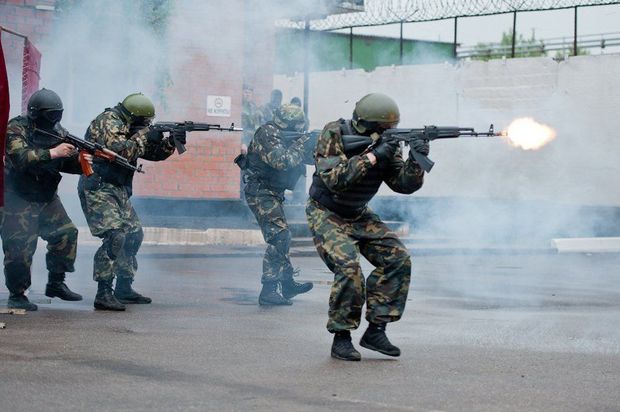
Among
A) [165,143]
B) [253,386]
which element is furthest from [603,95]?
[253,386]

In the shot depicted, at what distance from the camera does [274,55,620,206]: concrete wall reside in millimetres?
22391

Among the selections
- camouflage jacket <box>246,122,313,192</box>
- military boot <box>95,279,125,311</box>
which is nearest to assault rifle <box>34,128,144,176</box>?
military boot <box>95,279,125,311</box>

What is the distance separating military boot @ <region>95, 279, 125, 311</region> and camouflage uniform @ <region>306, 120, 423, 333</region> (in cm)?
246

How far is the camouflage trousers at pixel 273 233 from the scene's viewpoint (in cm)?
1015

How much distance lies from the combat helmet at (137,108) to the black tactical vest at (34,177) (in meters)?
0.72

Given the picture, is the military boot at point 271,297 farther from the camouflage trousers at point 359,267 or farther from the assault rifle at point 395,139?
the assault rifle at point 395,139

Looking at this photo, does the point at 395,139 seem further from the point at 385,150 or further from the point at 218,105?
the point at 218,105

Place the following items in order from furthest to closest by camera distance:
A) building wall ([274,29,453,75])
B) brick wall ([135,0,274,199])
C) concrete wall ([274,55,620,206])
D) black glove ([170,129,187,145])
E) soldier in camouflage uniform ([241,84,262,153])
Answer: building wall ([274,29,453,75]) < concrete wall ([274,55,620,206]) < brick wall ([135,0,274,199]) < soldier in camouflage uniform ([241,84,262,153]) < black glove ([170,129,187,145])

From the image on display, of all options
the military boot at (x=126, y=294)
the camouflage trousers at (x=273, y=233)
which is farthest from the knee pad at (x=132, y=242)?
the camouflage trousers at (x=273, y=233)

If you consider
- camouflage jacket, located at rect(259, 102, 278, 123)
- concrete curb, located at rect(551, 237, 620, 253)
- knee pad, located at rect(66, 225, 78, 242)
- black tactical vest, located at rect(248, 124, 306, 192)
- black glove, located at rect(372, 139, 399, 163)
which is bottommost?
concrete curb, located at rect(551, 237, 620, 253)

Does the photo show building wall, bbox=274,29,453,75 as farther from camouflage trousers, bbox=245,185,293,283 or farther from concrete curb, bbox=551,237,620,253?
camouflage trousers, bbox=245,185,293,283

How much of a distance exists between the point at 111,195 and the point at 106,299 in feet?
2.64

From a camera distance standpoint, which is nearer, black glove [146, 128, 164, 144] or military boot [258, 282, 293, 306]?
black glove [146, 128, 164, 144]

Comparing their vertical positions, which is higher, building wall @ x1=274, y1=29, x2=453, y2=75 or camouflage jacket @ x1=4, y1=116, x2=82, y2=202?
building wall @ x1=274, y1=29, x2=453, y2=75
